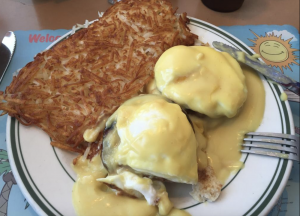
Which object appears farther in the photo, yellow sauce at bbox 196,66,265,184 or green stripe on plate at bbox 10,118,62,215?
yellow sauce at bbox 196,66,265,184

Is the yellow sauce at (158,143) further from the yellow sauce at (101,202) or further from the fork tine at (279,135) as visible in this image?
the fork tine at (279,135)

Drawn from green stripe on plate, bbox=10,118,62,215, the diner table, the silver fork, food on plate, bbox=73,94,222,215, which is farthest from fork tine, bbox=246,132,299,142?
green stripe on plate, bbox=10,118,62,215

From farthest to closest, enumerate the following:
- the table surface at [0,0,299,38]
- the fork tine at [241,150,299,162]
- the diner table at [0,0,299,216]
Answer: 1. the table surface at [0,0,299,38]
2. the diner table at [0,0,299,216]
3. the fork tine at [241,150,299,162]

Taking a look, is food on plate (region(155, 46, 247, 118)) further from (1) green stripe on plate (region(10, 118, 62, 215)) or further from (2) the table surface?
(2) the table surface

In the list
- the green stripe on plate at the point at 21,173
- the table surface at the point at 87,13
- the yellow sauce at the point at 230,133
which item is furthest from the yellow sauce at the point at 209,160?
the table surface at the point at 87,13

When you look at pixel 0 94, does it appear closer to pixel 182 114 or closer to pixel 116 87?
pixel 116 87

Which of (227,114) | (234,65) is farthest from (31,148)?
(234,65)
